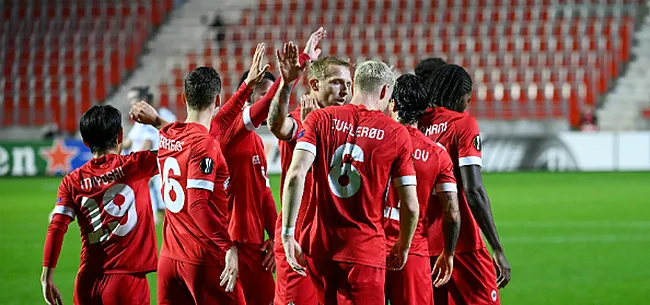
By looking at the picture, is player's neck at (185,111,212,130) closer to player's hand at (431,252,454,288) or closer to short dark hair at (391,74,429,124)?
short dark hair at (391,74,429,124)

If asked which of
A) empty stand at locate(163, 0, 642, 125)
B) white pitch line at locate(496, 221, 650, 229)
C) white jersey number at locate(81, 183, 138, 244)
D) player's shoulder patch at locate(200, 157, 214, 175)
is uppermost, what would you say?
empty stand at locate(163, 0, 642, 125)

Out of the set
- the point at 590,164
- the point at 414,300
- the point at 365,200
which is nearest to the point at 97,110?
the point at 365,200

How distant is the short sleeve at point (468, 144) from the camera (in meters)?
5.09

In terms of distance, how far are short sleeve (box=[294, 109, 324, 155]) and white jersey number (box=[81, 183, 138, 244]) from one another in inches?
46.0

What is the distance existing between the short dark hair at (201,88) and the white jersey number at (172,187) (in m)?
0.33

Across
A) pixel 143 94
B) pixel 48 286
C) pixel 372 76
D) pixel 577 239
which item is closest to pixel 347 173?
pixel 372 76

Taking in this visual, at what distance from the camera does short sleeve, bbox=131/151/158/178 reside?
4.96m

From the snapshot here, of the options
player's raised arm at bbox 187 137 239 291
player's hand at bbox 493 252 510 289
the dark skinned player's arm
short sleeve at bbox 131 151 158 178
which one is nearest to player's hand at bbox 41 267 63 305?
short sleeve at bbox 131 151 158 178

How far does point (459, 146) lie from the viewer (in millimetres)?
5133

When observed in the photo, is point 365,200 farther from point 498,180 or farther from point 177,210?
point 498,180

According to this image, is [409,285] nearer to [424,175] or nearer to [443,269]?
[443,269]

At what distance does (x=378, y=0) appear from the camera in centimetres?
2928

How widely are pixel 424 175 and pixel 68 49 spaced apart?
26931 mm

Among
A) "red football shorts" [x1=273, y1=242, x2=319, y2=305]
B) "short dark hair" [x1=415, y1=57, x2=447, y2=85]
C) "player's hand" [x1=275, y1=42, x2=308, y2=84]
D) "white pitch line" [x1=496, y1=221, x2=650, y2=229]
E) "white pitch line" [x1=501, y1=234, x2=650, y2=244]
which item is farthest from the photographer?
"white pitch line" [x1=496, y1=221, x2=650, y2=229]
